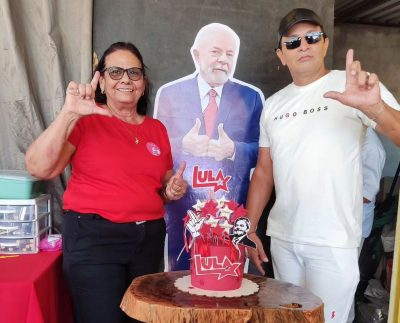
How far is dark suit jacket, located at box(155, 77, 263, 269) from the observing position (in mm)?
2621

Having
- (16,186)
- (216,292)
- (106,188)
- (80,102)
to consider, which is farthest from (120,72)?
(216,292)

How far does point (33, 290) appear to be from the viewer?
176 cm

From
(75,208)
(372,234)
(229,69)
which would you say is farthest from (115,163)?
(372,234)

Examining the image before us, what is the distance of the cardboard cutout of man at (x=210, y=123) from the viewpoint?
8.63 ft

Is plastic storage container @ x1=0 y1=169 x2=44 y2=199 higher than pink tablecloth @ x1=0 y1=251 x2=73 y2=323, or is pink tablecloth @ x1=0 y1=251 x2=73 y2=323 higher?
plastic storage container @ x1=0 y1=169 x2=44 y2=199

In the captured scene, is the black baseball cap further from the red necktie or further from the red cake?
the red cake

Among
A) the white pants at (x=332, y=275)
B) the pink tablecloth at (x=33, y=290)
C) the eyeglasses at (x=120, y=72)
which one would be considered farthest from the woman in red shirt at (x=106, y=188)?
the white pants at (x=332, y=275)

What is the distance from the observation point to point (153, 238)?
6.31 ft

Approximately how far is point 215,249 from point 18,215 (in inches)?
45.6

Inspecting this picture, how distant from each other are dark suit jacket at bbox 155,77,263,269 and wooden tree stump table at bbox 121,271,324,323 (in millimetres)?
1152

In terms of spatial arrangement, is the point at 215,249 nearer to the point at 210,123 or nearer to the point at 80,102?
the point at 80,102

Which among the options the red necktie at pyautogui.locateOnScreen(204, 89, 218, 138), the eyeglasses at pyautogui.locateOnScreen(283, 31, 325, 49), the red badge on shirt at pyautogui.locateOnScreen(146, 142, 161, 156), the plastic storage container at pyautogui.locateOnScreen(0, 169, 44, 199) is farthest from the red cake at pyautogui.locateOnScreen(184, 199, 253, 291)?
the red necktie at pyautogui.locateOnScreen(204, 89, 218, 138)

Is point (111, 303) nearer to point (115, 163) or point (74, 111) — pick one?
point (115, 163)

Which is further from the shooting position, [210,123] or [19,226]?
[210,123]
